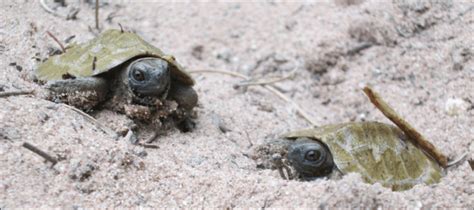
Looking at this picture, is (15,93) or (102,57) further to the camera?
(102,57)

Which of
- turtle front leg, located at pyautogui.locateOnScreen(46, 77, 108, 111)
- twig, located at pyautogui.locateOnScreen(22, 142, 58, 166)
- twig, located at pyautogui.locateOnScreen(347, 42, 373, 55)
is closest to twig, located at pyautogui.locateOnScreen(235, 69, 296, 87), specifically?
twig, located at pyautogui.locateOnScreen(347, 42, 373, 55)

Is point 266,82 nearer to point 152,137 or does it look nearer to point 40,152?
point 152,137

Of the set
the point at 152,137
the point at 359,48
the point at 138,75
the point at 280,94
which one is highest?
the point at 138,75

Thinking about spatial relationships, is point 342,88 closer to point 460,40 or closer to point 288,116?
point 288,116

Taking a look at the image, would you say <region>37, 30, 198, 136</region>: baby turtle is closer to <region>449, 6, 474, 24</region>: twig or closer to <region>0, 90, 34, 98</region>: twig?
<region>0, 90, 34, 98</region>: twig

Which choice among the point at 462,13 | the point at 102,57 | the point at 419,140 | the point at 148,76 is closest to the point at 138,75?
the point at 148,76

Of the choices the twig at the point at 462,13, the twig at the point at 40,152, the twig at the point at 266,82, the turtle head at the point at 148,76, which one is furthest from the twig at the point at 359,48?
the twig at the point at 40,152
